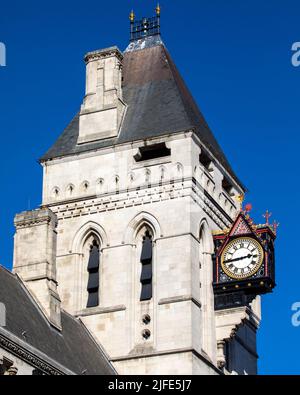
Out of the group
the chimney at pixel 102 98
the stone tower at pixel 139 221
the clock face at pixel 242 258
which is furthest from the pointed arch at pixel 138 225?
the chimney at pixel 102 98

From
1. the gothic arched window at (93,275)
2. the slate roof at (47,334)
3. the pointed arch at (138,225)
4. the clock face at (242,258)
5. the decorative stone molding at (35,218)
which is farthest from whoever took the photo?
the gothic arched window at (93,275)

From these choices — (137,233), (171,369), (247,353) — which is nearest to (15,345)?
(171,369)

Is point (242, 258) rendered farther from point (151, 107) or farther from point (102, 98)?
point (102, 98)

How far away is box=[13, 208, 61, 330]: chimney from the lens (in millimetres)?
45656

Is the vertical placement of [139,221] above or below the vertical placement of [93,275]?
above

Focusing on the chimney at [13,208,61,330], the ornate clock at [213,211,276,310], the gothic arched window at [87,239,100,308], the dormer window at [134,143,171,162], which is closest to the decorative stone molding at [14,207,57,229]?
the chimney at [13,208,61,330]

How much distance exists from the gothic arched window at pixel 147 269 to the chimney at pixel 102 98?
17.8 feet

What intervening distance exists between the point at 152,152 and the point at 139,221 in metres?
3.50

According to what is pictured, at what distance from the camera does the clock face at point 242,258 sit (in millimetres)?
50219

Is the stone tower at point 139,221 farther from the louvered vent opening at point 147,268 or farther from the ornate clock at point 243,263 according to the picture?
the ornate clock at point 243,263

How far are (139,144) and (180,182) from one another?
2.74 meters

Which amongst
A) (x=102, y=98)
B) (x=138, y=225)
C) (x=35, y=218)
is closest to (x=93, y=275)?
(x=138, y=225)

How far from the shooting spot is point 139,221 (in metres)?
52.1

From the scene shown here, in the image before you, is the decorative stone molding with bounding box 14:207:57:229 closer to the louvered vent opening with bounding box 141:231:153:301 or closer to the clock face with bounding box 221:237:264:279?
the louvered vent opening with bounding box 141:231:153:301
